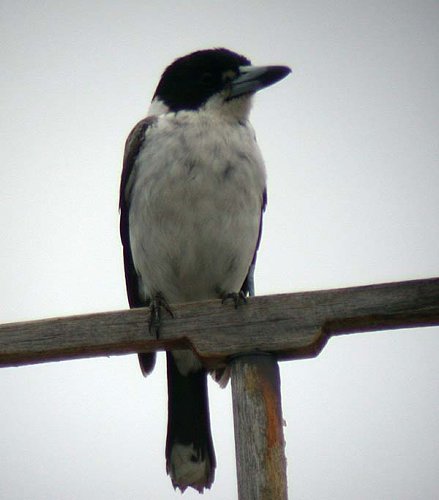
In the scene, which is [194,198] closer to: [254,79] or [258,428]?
[254,79]

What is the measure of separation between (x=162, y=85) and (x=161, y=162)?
0.90 metres

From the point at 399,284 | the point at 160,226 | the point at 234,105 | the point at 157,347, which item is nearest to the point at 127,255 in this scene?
the point at 160,226

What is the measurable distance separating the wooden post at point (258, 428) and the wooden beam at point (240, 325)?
0.06 m

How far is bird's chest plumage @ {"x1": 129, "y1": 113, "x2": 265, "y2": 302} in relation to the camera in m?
3.94

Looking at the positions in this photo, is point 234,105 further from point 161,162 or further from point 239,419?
point 239,419

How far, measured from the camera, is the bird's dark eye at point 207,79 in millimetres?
4473

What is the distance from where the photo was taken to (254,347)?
7.55ft

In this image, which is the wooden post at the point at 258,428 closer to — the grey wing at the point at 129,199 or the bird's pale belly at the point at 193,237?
the bird's pale belly at the point at 193,237

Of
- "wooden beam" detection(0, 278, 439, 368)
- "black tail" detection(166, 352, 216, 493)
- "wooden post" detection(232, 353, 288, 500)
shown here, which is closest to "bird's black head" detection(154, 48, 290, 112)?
"black tail" detection(166, 352, 216, 493)

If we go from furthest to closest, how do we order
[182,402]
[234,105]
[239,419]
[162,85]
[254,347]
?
[162,85]
[234,105]
[182,402]
[254,347]
[239,419]

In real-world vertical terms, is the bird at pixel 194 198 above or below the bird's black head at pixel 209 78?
below

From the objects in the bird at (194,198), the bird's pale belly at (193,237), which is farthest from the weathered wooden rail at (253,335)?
the bird's pale belly at (193,237)

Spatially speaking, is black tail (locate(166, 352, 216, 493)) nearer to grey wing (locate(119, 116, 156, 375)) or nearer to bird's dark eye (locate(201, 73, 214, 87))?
grey wing (locate(119, 116, 156, 375))

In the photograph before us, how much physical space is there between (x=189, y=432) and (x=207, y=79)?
1.94 m
